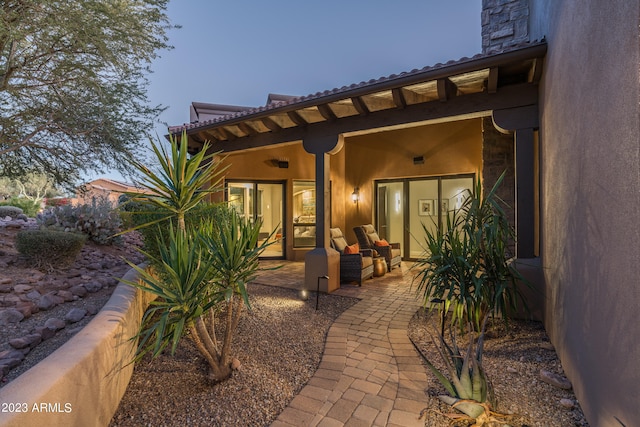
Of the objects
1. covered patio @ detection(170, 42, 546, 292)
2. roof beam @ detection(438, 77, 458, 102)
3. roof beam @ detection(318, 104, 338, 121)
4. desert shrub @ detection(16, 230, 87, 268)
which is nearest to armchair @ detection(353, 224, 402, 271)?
covered patio @ detection(170, 42, 546, 292)

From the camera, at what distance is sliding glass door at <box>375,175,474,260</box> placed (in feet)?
28.2

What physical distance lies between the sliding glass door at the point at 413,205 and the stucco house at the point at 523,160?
0.04 metres

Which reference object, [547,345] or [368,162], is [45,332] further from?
[368,162]

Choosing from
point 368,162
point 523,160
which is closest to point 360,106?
point 523,160

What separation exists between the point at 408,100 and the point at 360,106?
2.36 feet

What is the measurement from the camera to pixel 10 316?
121 inches

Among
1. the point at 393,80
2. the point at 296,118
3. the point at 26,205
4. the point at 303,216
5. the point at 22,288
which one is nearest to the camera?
the point at 22,288

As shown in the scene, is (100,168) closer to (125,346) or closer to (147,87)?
(147,87)

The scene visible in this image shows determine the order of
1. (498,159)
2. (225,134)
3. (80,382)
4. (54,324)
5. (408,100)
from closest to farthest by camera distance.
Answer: (80,382)
(54,324)
(408,100)
(498,159)
(225,134)

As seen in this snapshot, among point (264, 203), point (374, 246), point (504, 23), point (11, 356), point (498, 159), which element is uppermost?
point (504, 23)

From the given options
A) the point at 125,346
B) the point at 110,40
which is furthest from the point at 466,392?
the point at 110,40

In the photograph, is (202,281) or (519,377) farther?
(519,377)

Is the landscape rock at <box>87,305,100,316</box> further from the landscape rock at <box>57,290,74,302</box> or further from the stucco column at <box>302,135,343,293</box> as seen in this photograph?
the stucco column at <box>302,135,343,293</box>

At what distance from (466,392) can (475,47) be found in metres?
109
